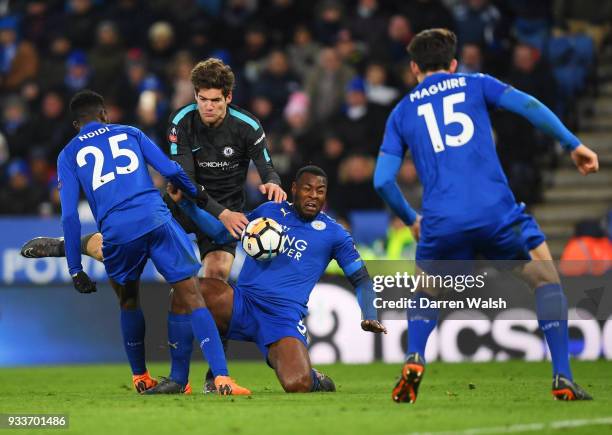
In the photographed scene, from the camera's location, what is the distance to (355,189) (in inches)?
581

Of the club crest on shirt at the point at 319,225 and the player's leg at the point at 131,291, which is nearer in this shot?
the player's leg at the point at 131,291

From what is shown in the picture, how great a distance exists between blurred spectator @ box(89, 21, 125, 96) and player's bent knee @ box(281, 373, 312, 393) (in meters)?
9.91

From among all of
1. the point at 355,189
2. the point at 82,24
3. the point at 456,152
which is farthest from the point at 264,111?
the point at 456,152

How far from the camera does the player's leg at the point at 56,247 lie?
883 centimetres

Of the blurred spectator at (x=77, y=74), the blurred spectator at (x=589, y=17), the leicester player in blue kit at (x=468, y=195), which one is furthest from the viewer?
the blurred spectator at (x=77, y=74)

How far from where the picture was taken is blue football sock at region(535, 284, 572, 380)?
6914 millimetres

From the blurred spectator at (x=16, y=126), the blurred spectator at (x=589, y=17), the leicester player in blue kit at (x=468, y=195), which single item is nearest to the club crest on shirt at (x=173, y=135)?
the leicester player in blue kit at (x=468, y=195)

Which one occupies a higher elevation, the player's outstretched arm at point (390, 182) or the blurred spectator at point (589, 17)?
the blurred spectator at point (589, 17)

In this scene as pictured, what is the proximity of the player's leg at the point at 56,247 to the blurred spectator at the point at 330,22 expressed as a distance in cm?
831

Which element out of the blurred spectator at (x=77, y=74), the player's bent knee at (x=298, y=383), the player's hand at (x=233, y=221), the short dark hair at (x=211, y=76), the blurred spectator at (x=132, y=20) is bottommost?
the player's bent knee at (x=298, y=383)

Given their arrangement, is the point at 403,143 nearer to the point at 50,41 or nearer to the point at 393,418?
the point at 393,418

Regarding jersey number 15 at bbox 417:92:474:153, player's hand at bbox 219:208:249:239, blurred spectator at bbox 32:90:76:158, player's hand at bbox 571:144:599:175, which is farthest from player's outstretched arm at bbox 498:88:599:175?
blurred spectator at bbox 32:90:76:158

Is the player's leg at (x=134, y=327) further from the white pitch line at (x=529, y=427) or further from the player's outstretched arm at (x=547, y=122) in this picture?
the white pitch line at (x=529, y=427)

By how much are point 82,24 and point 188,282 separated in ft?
37.2
